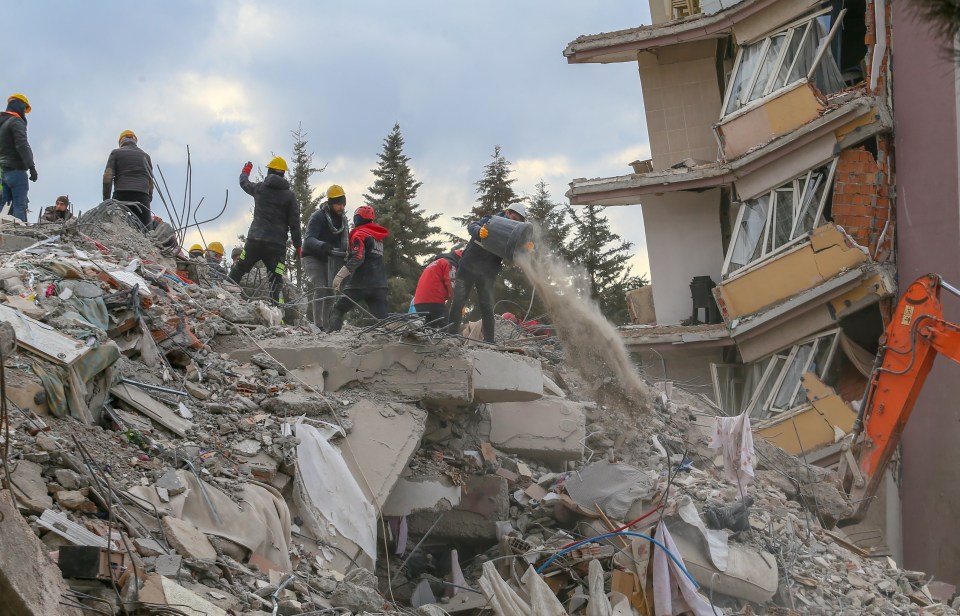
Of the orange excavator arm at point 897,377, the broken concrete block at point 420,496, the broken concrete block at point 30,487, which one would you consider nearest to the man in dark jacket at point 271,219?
the broken concrete block at point 420,496

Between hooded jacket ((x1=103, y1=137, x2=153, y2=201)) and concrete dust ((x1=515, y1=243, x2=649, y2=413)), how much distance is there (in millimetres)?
4430

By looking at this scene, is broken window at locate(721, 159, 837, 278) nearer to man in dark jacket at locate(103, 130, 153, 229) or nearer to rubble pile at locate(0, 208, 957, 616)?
rubble pile at locate(0, 208, 957, 616)

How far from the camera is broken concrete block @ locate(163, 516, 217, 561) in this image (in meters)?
4.86

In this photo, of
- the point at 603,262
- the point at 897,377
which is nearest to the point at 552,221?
the point at 603,262

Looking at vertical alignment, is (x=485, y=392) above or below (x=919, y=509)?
above

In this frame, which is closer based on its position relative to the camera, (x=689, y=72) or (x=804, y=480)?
(x=804, y=480)

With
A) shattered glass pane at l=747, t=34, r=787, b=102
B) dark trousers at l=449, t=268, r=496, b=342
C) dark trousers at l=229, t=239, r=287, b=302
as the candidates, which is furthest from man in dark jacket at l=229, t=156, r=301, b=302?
shattered glass pane at l=747, t=34, r=787, b=102

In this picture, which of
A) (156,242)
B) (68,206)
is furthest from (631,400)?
(68,206)

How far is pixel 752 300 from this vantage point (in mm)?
18547

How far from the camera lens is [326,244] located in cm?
1088

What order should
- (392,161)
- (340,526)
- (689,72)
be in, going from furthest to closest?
1. (392,161)
2. (689,72)
3. (340,526)

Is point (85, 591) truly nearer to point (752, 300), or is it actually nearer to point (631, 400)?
point (631, 400)

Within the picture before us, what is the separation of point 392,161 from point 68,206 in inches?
773

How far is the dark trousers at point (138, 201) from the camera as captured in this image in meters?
10.9
